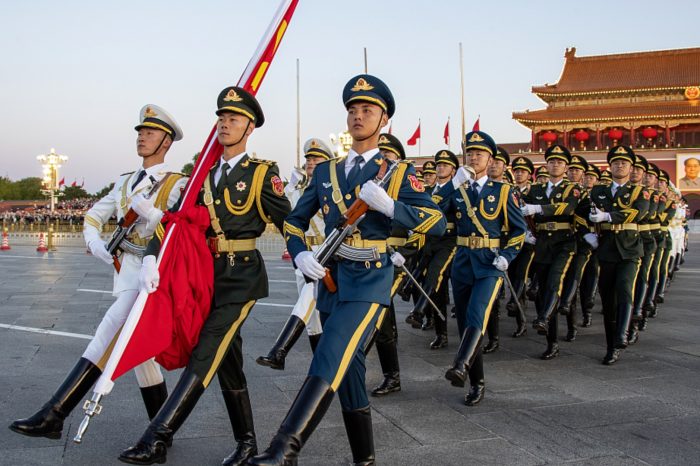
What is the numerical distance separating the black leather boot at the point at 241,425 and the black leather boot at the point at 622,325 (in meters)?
4.23

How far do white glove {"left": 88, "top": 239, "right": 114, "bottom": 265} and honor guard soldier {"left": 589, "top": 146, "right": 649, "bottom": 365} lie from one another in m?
4.70

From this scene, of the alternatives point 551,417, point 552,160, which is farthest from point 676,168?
point 551,417

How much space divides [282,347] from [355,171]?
2.42m

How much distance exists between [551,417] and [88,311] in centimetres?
697

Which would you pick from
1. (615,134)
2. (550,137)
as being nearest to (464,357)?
(615,134)

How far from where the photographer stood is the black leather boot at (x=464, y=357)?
16.5 feet

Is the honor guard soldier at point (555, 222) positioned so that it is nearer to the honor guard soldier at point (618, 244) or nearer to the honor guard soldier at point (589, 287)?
the honor guard soldier at point (618, 244)

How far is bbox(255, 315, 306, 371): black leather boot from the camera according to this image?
590cm

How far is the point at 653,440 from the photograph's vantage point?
451cm

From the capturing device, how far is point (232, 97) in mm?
4324

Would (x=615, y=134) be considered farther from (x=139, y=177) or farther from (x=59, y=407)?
(x=59, y=407)

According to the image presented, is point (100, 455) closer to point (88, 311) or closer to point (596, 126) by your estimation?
point (88, 311)

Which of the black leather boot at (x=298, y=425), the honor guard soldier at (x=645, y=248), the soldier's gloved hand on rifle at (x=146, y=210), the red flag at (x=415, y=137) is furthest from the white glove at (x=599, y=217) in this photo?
the red flag at (x=415, y=137)

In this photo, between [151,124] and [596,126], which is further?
[596,126]
